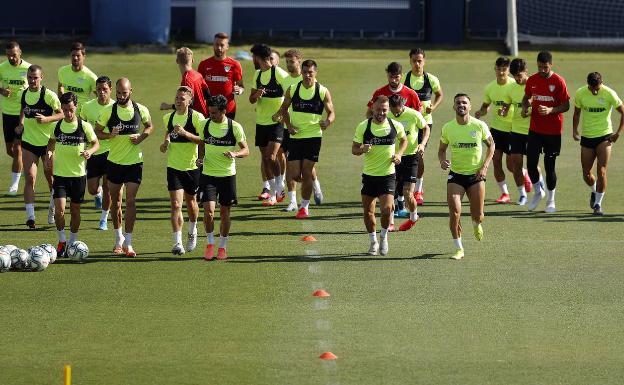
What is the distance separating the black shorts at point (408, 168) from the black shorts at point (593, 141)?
3206mm

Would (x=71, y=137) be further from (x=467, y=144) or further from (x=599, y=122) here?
(x=599, y=122)

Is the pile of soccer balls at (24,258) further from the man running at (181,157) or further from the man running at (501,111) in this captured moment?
the man running at (501,111)

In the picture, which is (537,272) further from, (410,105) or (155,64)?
(155,64)

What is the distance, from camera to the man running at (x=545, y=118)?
67.4 feet

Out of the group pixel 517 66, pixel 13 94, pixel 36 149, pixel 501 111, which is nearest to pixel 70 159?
pixel 36 149

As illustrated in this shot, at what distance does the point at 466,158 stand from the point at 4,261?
6.24 metres

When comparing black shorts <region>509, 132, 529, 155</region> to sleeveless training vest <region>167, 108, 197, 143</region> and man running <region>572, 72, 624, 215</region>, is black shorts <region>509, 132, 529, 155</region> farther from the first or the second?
sleeveless training vest <region>167, 108, 197, 143</region>

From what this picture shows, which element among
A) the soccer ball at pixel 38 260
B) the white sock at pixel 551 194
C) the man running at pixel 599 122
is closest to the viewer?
the soccer ball at pixel 38 260

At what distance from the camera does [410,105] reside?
19.4 m

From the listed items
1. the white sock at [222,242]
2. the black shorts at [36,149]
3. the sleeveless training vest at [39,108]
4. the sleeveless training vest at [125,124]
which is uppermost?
the sleeveless training vest at [39,108]

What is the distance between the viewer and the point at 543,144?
21.0 meters

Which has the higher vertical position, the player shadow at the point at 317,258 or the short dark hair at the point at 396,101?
the short dark hair at the point at 396,101

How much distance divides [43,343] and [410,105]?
793cm

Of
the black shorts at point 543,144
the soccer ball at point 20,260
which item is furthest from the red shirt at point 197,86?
the black shorts at point 543,144
